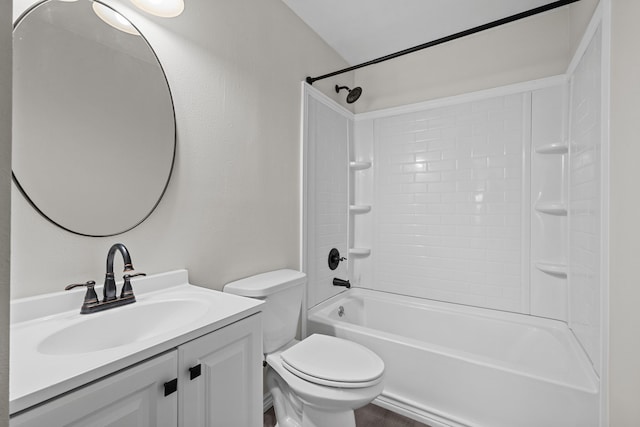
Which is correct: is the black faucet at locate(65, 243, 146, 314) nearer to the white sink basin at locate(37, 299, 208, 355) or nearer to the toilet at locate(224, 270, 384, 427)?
the white sink basin at locate(37, 299, 208, 355)

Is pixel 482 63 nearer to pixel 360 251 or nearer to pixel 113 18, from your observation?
pixel 360 251

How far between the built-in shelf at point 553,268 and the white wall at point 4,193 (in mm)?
2510

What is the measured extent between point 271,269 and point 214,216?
551mm

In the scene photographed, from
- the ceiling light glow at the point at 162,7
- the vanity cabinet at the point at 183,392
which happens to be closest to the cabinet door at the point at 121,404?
the vanity cabinet at the point at 183,392

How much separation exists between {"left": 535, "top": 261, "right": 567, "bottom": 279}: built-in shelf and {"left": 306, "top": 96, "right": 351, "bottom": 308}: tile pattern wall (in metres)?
1.44

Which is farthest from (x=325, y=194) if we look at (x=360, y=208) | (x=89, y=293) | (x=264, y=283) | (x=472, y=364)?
(x=89, y=293)

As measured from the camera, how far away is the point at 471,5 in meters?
2.01

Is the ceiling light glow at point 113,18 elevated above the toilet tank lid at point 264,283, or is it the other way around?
the ceiling light glow at point 113,18

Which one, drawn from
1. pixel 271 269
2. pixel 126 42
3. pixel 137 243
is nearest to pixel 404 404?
pixel 271 269

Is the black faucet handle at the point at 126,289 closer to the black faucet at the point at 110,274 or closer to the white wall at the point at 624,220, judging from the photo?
the black faucet at the point at 110,274

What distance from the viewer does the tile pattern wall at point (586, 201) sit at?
55.1 inches

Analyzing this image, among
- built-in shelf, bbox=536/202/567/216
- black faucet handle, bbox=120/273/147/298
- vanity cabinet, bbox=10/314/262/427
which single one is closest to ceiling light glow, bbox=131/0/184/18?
black faucet handle, bbox=120/273/147/298

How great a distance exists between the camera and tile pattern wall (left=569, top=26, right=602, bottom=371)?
1.40 m

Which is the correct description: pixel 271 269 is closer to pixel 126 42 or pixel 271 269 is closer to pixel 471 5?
pixel 126 42
